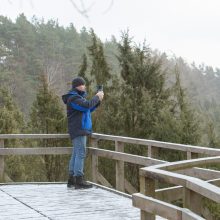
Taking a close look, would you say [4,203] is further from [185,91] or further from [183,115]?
[185,91]

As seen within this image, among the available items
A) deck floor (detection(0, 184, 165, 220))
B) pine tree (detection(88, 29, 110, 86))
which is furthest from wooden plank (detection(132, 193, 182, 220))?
pine tree (detection(88, 29, 110, 86))

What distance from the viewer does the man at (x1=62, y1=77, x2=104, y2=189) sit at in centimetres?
794

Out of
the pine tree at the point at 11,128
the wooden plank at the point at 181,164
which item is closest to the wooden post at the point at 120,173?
the wooden plank at the point at 181,164

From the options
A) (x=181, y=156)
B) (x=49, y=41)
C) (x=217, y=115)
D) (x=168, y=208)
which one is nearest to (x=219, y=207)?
(x=181, y=156)

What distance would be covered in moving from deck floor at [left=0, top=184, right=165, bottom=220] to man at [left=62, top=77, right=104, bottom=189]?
289 mm

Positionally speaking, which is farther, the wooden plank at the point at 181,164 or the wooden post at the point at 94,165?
the wooden post at the point at 94,165

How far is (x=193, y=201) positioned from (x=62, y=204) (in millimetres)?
3798

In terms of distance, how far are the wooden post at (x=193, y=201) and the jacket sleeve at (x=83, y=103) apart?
4.29m

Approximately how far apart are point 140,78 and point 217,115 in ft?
77.7

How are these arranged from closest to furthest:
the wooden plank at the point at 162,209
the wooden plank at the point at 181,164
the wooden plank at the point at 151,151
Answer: the wooden plank at the point at 162,209 → the wooden plank at the point at 181,164 → the wooden plank at the point at 151,151

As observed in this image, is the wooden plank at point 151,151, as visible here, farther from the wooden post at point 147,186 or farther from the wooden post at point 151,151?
the wooden post at point 147,186

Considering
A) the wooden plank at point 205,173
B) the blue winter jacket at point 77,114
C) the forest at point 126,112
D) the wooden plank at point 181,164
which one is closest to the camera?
the wooden plank at point 181,164

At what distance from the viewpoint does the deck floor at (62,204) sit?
21.3 feet

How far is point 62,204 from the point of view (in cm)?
720
